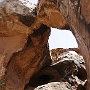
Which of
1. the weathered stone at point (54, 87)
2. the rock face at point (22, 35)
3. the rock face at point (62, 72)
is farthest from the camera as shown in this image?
the rock face at point (62, 72)

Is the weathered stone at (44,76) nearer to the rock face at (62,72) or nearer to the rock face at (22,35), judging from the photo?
the rock face at (62,72)

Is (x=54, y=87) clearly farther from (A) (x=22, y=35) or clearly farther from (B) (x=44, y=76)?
(B) (x=44, y=76)

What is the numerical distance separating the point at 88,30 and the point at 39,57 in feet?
18.1

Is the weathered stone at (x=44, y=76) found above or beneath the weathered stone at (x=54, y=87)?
beneath

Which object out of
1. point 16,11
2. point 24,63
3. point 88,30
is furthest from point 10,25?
point 88,30

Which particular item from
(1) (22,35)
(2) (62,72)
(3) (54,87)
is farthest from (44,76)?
(3) (54,87)

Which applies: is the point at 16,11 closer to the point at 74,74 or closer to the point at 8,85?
the point at 8,85

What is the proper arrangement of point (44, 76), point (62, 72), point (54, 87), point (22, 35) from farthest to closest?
point (44, 76)
point (62, 72)
point (22, 35)
point (54, 87)

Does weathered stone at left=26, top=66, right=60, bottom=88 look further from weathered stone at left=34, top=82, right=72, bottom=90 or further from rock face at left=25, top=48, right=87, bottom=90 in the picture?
weathered stone at left=34, top=82, right=72, bottom=90

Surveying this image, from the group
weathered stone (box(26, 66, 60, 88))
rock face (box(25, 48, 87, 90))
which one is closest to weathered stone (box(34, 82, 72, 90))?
rock face (box(25, 48, 87, 90))

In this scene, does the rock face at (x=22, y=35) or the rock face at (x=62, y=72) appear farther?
the rock face at (x=62, y=72)

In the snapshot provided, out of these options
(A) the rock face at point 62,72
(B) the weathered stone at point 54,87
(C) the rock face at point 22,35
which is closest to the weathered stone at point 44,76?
(A) the rock face at point 62,72

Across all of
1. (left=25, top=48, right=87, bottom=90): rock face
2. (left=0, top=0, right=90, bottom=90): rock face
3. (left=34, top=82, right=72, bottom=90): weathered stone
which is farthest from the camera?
(left=25, top=48, right=87, bottom=90): rock face

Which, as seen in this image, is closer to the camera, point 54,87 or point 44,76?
point 54,87
